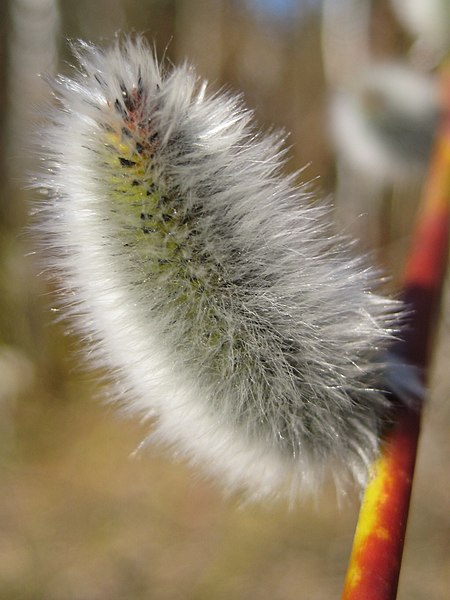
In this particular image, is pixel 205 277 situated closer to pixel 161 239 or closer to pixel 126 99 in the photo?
pixel 161 239

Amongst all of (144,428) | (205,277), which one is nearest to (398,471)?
(205,277)

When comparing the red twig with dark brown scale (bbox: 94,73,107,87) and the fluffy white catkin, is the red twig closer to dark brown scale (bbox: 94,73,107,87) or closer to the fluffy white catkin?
the fluffy white catkin

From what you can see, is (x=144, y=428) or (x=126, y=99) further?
(x=144, y=428)

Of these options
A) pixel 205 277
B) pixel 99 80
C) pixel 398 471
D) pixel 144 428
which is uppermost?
pixel 144 428

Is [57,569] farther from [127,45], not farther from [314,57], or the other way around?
[314,57]

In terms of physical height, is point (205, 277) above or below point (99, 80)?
below
